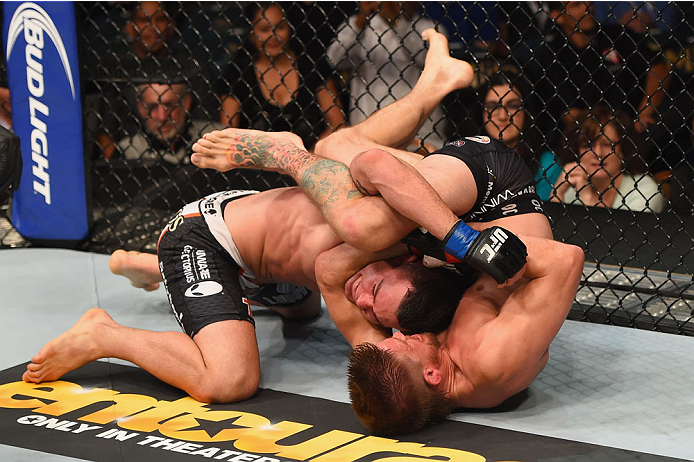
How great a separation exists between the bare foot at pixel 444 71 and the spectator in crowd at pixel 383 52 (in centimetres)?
61

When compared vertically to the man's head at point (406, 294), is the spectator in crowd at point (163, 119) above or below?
above

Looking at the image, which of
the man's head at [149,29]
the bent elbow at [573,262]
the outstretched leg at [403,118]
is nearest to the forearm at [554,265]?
the bent elbow at [573,262]

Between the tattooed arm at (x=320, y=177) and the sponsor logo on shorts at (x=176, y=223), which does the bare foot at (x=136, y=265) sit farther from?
the tattooed arm at (x=320, y=177)

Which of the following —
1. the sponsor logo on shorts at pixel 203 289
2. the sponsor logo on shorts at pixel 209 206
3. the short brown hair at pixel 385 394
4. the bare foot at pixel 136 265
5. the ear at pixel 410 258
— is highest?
the sponsor logo on shorts at pixel 209 206

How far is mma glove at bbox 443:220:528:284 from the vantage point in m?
1.37

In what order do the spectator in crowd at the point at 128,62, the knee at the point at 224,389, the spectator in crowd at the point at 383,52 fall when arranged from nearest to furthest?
the knee at the point at 224,389 < the spectator in crowd at the point at 383,52 < the spectator in crowd at the point at 128,62

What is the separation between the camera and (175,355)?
1.65m

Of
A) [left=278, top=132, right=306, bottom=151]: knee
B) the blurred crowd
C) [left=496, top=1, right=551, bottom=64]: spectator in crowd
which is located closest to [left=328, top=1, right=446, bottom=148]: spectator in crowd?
the blurred crowd

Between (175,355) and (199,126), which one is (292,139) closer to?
(175,355)

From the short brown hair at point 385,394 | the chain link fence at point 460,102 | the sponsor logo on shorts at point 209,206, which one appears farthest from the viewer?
the chain link fence at point 460,102

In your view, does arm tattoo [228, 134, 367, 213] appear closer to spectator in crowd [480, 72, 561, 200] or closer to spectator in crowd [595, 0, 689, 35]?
spectator in crowd [480, 72, 561, 200]

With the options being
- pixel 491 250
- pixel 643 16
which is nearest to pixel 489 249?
pixel 491 250

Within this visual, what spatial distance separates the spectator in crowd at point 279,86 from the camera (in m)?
2.97

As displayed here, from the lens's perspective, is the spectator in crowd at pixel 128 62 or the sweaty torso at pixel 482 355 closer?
the sweaty torso at pixel 482 355
